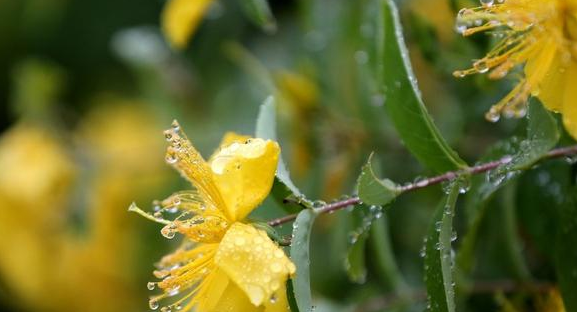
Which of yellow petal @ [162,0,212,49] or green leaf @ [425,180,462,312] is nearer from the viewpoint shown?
green leaf @ [425,180,462,312]

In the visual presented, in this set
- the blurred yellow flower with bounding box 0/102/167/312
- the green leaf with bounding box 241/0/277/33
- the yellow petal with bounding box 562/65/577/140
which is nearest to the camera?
the yellow petal with bounding box 562/65/577/140

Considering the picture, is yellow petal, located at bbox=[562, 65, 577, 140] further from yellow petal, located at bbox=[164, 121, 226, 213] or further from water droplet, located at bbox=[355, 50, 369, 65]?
water droplet, located at bbox=[355, 50, 369, 65]

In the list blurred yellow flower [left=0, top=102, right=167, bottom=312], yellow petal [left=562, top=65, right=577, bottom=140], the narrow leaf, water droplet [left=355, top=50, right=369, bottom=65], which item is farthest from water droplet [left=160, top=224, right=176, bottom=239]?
blurred yellow flower [left=0, top=102, right=167, bottom=312]

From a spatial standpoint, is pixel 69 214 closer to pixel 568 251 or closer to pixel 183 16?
pixel 183 16

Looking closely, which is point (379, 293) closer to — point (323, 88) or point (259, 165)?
point (323, 88)

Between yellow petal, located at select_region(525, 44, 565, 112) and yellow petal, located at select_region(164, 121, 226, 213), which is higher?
yellow petal, located at select_region(525, 44, 565, 112)

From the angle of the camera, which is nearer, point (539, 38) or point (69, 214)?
point (539, 38)

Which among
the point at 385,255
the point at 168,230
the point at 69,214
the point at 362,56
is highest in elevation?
the point at 168,230

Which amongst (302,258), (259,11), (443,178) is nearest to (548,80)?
(443,178)

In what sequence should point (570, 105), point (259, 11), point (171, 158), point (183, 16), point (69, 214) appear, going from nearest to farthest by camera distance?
point (570, 105) → point (171, 158) → point (259, 11) → point (183, 16) → point (69, 214)
